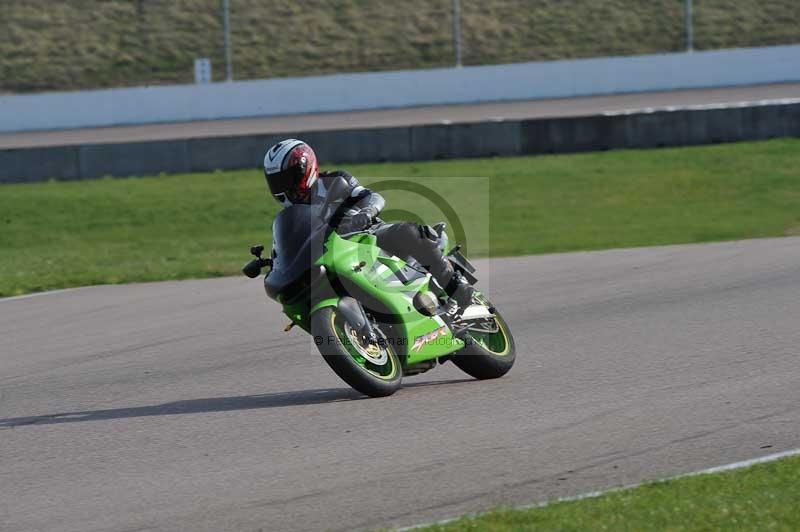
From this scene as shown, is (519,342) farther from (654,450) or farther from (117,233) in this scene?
(117,233)

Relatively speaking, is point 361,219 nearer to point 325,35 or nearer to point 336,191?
point 336,191

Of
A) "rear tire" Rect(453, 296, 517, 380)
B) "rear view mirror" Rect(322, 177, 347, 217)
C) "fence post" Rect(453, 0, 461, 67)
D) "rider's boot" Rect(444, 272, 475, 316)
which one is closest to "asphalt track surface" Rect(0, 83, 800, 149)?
"fence post" Rect(453, 0, 461, 67)

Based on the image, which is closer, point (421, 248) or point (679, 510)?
point (679, 510)

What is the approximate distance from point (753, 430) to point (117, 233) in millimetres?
12791

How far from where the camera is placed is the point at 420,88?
28359 millimetres

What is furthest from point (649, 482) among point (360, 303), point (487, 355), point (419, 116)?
point (419, 116)

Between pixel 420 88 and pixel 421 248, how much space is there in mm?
21512

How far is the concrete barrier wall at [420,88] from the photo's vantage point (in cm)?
2773

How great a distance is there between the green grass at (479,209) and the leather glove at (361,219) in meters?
6.94

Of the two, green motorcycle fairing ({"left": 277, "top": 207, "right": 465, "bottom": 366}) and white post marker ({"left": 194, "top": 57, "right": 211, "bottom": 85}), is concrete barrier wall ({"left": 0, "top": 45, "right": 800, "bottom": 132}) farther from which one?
green motorcycle fairing ({"left": 277, "top": 207, "right": 465, "bottom": 366})

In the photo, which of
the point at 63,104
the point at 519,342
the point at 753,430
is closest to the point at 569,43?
the point at 63,104

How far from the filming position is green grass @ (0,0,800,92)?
2872 centimetres

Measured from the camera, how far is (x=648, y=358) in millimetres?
7742

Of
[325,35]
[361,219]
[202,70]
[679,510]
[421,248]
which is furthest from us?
[325,35]
